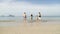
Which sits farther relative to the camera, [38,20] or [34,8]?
[34,8]

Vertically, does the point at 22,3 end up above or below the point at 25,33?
above

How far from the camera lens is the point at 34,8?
61.8 feet

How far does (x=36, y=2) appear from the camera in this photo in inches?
→ 790

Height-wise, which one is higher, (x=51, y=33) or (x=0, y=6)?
(x=0, y=6)

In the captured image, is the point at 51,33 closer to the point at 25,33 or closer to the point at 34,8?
the point at 25,33

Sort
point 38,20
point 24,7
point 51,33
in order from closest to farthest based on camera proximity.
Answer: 1. point 51,33
2. point 38,20
3. point 24,7

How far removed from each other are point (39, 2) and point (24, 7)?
8.64 feet

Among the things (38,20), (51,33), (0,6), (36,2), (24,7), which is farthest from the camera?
(36,2)

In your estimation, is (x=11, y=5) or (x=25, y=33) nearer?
(x=25, y=33)

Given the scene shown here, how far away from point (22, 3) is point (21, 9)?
1.27m

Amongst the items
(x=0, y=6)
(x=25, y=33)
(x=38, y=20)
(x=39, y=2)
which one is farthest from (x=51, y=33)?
(x=39, y=2)

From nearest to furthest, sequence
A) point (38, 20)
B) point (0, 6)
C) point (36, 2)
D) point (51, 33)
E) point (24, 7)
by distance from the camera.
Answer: point (51, 33), point (38, 20), point (0, 6), point (24, 7), point (36, 2)

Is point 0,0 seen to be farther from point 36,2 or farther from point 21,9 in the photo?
point 36,2

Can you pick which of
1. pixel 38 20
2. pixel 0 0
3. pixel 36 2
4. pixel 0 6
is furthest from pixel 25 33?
pixel 36 2
